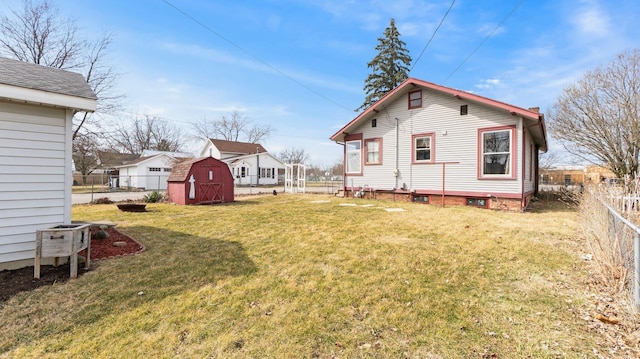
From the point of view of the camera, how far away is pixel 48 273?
4.02 meters

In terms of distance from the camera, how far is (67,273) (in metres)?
4.03

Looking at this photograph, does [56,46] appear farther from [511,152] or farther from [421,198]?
[511,152]

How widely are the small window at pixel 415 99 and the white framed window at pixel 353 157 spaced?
9.41 ft

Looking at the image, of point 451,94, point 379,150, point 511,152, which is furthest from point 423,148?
point 511,152

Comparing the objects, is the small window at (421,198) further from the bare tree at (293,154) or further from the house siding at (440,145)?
the bare tree at (293,154)

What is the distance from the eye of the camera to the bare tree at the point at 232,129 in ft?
149

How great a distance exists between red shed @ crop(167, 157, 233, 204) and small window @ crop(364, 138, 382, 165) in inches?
268

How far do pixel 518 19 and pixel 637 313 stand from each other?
9.31 meters

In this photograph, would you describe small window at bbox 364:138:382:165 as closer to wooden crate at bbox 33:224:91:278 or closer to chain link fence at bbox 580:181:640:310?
chain link fence at bbox 580:181:640:310

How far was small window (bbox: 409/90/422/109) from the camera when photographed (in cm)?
1134

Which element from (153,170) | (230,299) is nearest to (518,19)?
(230,299)

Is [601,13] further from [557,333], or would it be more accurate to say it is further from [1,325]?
[1,325]

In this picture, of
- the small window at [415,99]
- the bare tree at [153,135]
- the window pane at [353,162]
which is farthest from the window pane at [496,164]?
the bare tree at [153,135]

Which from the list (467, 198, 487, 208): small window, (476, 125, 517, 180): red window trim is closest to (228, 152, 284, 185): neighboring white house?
(467, 198, 487, 208): small window
